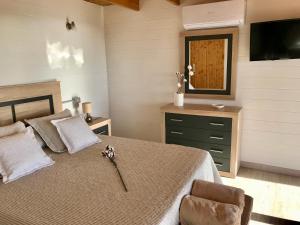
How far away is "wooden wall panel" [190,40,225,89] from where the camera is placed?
3412 mm

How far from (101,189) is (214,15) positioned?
259cm

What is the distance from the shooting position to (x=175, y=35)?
12.1 ft

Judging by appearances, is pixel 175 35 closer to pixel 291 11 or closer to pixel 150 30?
pixel 150 30

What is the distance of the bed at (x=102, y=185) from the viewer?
4.84 feet

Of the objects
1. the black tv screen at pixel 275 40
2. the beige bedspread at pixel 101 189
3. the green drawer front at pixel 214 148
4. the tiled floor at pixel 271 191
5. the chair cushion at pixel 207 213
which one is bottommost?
the tiled floor at pixel 271 191

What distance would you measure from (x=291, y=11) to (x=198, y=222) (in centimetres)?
274

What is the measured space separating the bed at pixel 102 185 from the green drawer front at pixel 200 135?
0.89 m

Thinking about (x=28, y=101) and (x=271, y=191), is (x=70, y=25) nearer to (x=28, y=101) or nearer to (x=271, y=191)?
(x=28, y=101)

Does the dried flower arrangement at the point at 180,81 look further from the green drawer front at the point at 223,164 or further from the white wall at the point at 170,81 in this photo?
the green drawer front at the point at 223,164

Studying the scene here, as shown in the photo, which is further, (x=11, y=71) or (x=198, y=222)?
(x=11, y=71)

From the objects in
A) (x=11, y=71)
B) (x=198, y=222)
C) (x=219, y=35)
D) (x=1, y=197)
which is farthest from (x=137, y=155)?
(x=219, y=35)

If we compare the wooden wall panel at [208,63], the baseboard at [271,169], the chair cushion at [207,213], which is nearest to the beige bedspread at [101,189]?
→ the chair cushion at [207,213]

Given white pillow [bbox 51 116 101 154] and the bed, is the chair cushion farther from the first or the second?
white pillow [bbox 51 116 101 154]

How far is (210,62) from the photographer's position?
3.48 m
